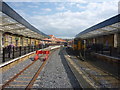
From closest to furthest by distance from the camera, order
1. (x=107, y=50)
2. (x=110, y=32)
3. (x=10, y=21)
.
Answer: (x=10, y=21) → (x=107, y=50) → (x=110, y=32)

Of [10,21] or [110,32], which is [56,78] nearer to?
[10,21]

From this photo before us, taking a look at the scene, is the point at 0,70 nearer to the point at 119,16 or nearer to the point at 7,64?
the point at 7,64

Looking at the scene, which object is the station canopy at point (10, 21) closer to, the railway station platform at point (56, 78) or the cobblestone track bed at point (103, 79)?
the railway station platform at point (56, 78)

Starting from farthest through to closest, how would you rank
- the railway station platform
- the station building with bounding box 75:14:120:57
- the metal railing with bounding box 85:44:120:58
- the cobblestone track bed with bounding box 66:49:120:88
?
the metal railing with bounding box 85:44:120:58
the station building with bounding box 75:14:120:57
the cobblestone track bed with bounding box 66:49:120:88
the railway station platform

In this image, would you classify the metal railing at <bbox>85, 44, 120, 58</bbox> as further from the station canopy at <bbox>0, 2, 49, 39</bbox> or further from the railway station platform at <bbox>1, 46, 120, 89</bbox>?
the station canopy at <bbox>0, 2, 49, 39</bbox>

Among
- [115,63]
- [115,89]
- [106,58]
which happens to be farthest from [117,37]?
[115,89]

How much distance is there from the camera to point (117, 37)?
21.5 metres

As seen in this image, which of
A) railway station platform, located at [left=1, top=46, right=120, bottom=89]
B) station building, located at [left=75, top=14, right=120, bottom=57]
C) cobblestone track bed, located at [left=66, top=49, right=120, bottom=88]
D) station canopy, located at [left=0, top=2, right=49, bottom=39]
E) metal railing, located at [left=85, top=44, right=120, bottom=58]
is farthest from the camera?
metal railing, located at [left=85, top=44, right=120, bottom=58]

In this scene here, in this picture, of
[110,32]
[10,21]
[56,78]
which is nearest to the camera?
[56,78]

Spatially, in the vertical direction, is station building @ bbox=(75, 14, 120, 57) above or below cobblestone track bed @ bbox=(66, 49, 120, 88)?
above

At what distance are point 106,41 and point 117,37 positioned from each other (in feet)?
16.1

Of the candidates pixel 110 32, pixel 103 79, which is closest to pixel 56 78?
pixel 103 79

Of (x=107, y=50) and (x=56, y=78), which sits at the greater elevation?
(x=107, y=50)

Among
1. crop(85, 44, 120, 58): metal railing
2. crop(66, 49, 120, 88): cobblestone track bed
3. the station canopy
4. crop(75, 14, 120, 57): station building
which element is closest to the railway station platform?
crop(66, 49, 120, 88): cobblestone track bed
